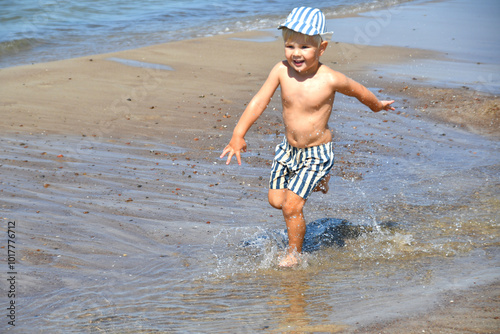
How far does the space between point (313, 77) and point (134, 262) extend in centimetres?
157

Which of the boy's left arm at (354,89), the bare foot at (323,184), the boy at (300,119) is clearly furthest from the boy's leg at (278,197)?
the boy's left arm at (354,89)

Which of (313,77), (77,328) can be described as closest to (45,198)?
(77,328)

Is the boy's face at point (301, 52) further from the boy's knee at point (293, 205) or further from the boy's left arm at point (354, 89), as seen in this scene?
the boy's knee at point (293, 205)

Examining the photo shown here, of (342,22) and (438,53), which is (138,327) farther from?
(342,22)

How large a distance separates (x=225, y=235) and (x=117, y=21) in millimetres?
11461

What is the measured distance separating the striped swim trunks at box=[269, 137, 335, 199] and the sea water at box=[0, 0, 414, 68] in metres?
7.74

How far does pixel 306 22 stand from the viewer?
11.5 feet

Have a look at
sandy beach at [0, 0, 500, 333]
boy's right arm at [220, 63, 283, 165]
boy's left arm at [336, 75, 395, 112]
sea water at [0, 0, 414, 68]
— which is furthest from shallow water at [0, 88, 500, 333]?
sea water at [0, 0, 414, 68]

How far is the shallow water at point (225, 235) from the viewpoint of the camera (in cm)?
305

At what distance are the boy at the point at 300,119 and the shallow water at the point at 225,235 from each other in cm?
31

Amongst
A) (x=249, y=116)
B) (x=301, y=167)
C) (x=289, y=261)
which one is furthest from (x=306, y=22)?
(x=289, y=261)

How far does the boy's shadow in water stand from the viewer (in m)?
3.99

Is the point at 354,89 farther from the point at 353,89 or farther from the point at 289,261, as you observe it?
the point at 289,261

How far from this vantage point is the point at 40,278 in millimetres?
3379
